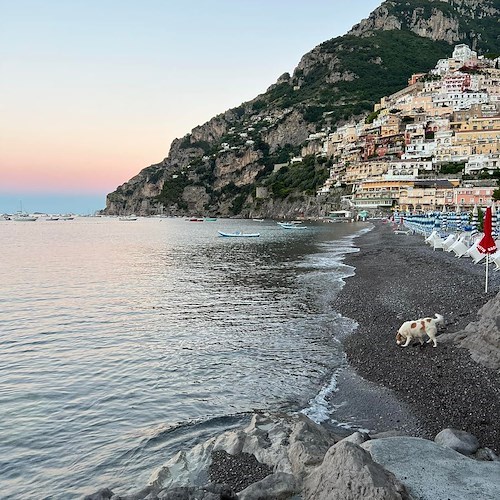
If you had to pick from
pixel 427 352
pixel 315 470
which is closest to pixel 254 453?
pixel 315 470

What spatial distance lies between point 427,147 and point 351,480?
13890 cm

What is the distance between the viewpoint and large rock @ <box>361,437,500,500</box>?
511cm

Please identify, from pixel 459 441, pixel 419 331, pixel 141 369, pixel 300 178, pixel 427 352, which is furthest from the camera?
pixel 300 178

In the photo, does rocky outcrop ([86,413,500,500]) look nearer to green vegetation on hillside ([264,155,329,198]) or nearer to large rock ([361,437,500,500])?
large rock ([361,437,500,500])

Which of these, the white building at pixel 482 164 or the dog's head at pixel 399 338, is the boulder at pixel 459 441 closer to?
the dog's head at pixel 399 338

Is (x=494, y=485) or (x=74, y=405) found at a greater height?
(x=494, y=485)

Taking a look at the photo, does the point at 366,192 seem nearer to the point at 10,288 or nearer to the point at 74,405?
the point at 10,288

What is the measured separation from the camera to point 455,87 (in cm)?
16450

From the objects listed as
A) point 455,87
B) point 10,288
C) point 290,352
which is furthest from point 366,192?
point 290,352

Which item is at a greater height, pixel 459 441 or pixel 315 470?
pixel 315 470

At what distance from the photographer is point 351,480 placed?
5.14 meters

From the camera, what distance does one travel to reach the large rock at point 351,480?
4.95 meters

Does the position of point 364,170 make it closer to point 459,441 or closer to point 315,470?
point 459,441

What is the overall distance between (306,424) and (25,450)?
207 inches
